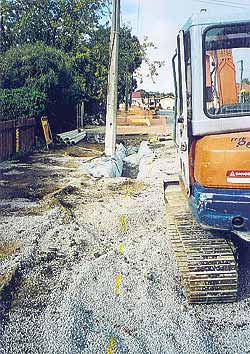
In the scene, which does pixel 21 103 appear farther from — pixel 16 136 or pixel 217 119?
pixel 217 119

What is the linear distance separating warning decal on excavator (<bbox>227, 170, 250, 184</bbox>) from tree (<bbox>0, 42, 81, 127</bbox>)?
1744 cm

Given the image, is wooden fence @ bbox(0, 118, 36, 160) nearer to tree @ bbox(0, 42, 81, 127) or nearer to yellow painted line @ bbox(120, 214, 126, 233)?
tree @ bbox(0, 42, 81, 127)

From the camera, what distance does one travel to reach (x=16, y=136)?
53.7ft

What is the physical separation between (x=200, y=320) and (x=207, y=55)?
2391 millimetres

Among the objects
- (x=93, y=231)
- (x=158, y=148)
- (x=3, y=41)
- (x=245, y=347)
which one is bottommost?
(x=245, y=347)

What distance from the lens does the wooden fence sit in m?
15.1

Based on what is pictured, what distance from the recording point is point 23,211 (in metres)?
8.19

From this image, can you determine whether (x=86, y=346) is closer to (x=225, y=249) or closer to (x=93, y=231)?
(x=225, y=249)

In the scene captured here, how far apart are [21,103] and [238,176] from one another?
16.2 meters

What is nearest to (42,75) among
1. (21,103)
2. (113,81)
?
(21,103)

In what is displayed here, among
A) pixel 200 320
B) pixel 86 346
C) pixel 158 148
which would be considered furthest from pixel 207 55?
pixel 158 148

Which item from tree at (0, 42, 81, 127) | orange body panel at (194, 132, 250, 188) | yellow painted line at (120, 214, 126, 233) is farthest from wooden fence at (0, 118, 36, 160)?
orange body panel at (194, 132, 250, 188)

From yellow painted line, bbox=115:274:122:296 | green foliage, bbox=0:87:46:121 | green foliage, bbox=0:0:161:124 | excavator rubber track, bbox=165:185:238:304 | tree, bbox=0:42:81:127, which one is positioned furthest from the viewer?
green foliage, bbox=0:0:161:124

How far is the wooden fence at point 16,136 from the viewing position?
15062 mm
